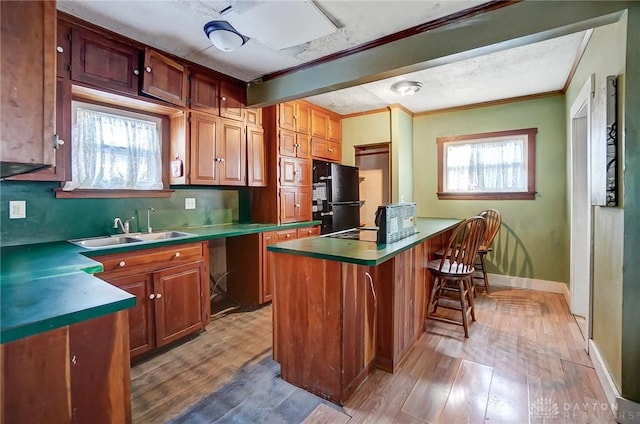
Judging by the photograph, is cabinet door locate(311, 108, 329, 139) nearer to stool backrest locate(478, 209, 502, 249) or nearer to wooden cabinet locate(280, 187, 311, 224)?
wooden cabinet locate(280, 187, 311, 224)

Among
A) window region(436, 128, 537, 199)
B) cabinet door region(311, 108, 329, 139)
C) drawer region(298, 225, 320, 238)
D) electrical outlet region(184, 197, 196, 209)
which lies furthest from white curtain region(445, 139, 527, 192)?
electrical outlet region(184, 197, 196, 209)

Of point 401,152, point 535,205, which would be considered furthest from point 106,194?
point 535,205

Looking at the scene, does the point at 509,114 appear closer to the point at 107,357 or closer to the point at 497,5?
the point at 497,5

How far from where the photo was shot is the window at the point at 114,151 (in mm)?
2289

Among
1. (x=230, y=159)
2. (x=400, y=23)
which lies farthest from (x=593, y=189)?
(x=230, y=159)

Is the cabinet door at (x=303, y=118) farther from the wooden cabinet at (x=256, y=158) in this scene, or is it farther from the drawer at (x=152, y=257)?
the drawer at (x=152, y=257)

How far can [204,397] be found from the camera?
5.79 feet

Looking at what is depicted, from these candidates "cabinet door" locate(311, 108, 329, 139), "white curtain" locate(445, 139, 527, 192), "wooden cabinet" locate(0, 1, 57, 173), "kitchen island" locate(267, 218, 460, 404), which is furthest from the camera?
"cabinet door" locate(311, 108, 329, 139)

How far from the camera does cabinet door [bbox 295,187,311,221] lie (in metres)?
3.66

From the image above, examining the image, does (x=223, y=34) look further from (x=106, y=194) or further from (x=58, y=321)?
(x=58, y=321)

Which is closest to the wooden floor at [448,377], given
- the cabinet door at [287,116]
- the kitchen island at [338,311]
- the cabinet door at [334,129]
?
the kitchen island at [338,311]

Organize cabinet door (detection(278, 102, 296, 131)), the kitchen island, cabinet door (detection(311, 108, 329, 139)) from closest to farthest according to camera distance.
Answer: the kitchen island, cabinet door (detection(278, 102, 296, 131)), cabinet door (detection(311, 108, 329, 139))

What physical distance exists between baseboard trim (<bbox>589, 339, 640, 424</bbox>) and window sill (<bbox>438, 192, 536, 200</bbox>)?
2.26m

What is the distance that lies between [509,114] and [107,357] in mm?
4506
